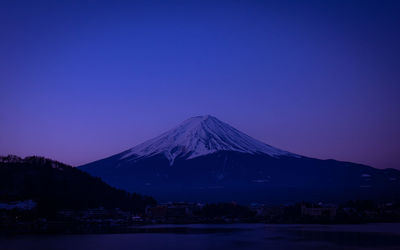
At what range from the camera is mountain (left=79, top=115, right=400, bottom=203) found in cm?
3256

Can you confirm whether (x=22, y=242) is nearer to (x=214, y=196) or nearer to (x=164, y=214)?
(x=164, y=214)

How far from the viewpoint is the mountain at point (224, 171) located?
32.6 metres

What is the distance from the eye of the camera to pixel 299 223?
18.3 metres

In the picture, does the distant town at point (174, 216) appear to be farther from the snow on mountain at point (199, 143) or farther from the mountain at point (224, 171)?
the snow on mountain at point (199, 143)

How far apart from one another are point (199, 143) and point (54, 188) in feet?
68.1

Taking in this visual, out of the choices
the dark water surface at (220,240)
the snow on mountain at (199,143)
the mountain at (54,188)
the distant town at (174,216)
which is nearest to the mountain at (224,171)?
the snow on mountain at (199,143)

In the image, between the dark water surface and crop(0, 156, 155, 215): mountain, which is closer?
the dark water surface

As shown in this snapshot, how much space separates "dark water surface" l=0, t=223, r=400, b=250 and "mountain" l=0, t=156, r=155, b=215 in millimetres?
3707

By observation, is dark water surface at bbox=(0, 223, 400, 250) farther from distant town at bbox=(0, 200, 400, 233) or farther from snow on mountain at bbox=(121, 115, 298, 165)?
snow on mountain at bbox=(121, 115, 298, 165)

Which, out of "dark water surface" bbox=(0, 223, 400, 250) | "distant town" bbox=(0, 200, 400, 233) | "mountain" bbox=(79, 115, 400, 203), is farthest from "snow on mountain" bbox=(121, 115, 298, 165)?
"dark water surface" bbox=(0, 223, 400, 250)

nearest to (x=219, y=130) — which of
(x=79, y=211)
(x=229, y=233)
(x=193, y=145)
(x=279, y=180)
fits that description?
(x=193, y=145)

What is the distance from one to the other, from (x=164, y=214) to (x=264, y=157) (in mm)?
18523

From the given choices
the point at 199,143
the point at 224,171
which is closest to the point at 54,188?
the point at 224,171

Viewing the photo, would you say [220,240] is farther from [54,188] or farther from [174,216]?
[54,188]
